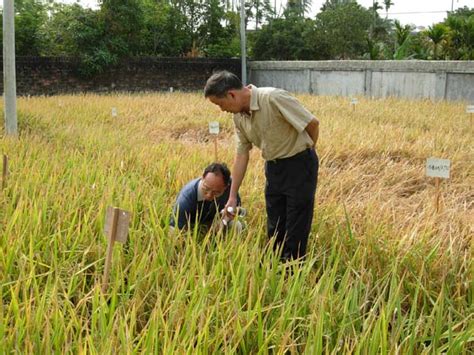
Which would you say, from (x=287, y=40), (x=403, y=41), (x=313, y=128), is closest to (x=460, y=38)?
(x=403, y=41)

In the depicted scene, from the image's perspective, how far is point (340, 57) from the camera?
23.5 metres

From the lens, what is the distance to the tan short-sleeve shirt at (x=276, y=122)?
2699 mm

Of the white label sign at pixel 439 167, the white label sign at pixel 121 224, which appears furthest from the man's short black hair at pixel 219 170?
the white label sign at pixel 439 167

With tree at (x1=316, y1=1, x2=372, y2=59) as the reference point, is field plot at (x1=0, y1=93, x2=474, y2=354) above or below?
below

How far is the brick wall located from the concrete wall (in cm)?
195

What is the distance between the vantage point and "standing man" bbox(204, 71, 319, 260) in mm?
2699

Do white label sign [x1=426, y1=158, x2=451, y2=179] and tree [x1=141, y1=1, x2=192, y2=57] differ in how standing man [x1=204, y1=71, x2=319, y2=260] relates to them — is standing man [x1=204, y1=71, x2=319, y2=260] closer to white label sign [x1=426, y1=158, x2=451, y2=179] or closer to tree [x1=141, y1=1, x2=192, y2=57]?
white label sign [x1=426, y1=158, x2=451, y2=179]

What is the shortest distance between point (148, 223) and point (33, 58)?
14.9 meters

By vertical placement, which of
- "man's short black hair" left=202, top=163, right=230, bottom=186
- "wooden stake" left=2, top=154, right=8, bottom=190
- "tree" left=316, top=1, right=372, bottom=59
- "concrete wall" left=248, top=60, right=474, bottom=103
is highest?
"tree" left=316, top=1, right=372, bottom=59

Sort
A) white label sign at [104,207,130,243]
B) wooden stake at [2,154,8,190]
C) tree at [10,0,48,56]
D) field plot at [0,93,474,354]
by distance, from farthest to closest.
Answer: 1. tree at [10,0,48,56]
2. wooden stake at [2,154,8,190]
3. white label sign at [104,207,130,243]
4. field plot at [0,93,474,354]

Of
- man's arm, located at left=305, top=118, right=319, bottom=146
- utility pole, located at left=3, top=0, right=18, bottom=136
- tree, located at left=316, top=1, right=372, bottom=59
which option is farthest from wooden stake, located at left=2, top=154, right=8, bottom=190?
tree, located at left=316, top=1, right=372, bottom=59

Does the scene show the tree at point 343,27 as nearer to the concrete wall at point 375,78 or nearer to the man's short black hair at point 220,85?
the concrete wall at point 375,78

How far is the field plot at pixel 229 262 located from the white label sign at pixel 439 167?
0.67 feet

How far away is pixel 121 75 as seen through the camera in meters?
18.2
